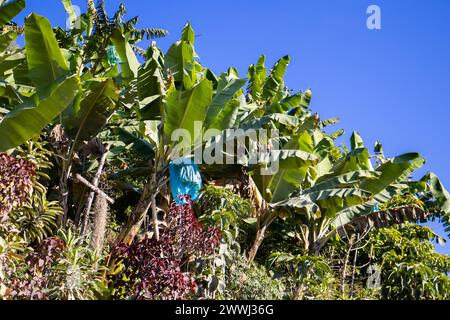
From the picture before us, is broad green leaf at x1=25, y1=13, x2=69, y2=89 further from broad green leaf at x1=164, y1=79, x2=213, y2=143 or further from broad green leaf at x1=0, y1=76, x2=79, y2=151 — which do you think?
broad green leaf at x1=164, y1=79, x2=213, y2=143

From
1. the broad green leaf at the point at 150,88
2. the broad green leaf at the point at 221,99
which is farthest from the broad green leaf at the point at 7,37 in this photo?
the broad green leaf at the point at 221,99

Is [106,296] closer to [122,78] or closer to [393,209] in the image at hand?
[122,78]

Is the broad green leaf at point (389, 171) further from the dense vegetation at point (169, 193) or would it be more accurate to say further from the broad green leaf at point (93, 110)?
the broad green leaf at point (93, 110)

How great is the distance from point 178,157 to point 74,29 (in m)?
5.08

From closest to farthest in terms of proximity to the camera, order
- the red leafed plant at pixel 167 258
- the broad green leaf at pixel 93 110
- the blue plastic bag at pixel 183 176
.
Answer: the red leafed plant at pixel 167 258 < the broad green leaf at pixel 93 110 < the blue plastic bag at pixel 183 176

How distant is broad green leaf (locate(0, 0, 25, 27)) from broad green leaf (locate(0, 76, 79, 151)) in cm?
202

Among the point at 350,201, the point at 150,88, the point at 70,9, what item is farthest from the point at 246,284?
the point at 70,9

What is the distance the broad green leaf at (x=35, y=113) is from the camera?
24.8 ft

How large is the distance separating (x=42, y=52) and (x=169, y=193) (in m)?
3.43

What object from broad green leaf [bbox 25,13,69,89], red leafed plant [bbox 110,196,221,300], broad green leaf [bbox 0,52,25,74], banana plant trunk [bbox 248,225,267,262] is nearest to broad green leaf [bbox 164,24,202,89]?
broad green leaf [bbox 25,13,69,89]

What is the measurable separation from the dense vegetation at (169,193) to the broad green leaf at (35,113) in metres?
0.02

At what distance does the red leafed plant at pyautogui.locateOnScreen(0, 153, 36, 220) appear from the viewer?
635 centimetres

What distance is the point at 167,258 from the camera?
7109 millimetres
